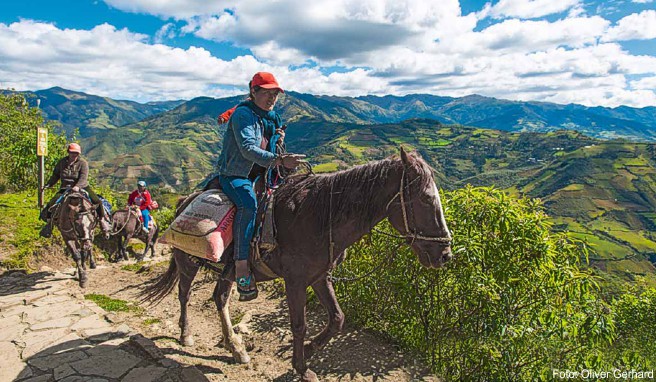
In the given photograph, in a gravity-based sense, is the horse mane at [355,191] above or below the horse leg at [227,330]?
above

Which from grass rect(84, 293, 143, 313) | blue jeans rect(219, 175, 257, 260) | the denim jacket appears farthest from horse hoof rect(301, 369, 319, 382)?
grass rect(84, 293, 143, 313)

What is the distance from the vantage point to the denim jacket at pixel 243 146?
3.95 meters

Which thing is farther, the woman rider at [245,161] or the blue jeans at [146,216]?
the blue jeans at [146,216]

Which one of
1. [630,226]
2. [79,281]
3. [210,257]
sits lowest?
[630,226]

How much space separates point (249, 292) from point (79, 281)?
6.55 meters

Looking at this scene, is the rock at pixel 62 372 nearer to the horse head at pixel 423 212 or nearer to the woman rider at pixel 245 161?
the woman rider at pixel 245 161

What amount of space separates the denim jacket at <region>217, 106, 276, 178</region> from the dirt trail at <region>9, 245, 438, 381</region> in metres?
2.65

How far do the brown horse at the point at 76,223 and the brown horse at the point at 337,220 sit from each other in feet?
21.4

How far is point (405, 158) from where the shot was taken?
3.48 meters

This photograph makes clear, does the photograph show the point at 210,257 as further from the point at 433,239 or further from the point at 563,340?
the point at 563,340

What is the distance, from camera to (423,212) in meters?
3.56

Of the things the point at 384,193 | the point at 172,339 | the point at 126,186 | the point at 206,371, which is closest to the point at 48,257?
the point at 172,339

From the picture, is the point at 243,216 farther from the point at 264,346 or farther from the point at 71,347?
the point at 71,347

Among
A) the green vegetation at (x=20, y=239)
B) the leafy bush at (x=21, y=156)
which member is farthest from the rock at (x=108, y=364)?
the leafy bush at (x=21, y=156)
